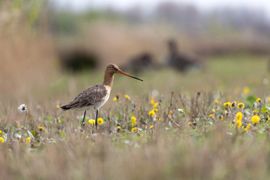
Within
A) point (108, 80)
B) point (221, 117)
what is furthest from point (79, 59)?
point (221, 117)

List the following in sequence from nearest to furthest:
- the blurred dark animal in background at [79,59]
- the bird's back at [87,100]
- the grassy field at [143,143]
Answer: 1. the grassy field at [143,143]
2. the bird's back at [87,100]
3. the blurred dark animal in background at [79,59]

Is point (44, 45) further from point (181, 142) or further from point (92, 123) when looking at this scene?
point (181, 142)

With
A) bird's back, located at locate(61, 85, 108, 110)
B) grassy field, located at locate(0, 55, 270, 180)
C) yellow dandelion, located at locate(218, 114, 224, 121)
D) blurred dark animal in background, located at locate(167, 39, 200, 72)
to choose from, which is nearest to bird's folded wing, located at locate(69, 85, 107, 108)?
bird's back, located at locate(61, 85, 108, 110)

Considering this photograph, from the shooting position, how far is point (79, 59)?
112 ft

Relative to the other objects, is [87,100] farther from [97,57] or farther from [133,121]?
[97,57]

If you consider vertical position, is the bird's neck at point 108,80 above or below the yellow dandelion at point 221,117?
above

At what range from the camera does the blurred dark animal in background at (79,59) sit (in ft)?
108

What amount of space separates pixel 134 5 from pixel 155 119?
408 feet

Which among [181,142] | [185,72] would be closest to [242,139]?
[181,142]

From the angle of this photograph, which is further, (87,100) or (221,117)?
(87,100)

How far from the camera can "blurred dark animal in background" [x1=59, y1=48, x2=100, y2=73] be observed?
1302 inches

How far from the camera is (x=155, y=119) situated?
26.6 feet

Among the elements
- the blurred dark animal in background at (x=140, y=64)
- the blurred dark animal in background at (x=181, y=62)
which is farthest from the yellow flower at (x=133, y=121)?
the blurred dark animal in background at (x=140, y=64)

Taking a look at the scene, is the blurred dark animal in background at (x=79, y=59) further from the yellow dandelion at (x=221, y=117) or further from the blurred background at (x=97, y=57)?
the yellow dandelion at (x=221, y=117)
